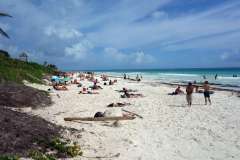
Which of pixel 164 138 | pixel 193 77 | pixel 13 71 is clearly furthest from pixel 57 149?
pixel 193 77

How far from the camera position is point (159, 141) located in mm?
5176

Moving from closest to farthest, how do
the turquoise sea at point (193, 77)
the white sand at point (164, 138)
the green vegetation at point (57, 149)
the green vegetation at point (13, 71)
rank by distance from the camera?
the green vegetation at point (57, 149), the white sand at point (164, 138), the green vegetation at point (13, 71), the turquoise sea at point (193, 77)

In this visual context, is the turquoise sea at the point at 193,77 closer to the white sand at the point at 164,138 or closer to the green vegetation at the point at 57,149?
the white sand at the point at 164,138

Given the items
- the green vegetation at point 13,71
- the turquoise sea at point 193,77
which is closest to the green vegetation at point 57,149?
the green vegetation at point 13,71

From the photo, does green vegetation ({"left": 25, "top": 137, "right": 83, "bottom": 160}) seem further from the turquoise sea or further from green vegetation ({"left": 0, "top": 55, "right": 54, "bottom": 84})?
the turquoise sea

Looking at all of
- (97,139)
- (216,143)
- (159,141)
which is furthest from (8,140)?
(216,143)

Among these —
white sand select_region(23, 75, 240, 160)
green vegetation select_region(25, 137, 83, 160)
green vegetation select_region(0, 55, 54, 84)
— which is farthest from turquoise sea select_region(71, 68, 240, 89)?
green vegetation select_region(0, 55, 54, 84)

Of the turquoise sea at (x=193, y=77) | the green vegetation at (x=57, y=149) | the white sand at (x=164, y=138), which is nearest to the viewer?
the green vegetation at (x=57, y=149)

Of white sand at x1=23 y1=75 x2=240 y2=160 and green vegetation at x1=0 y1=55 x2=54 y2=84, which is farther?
green vegetation at x1=0 y1=55 x2=54 y2=84

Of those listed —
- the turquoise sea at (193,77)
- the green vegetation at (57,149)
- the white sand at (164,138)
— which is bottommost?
the white sand at (164,138)

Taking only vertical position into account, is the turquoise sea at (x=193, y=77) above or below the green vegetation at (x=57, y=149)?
above

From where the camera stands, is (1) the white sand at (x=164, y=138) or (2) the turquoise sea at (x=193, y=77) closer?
(1) the white sand at (x=164, y=138)

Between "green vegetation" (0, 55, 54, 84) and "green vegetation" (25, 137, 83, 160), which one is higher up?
"green vegetation" (0, 55, 54, 84)

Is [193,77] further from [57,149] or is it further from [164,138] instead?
[57,149]
